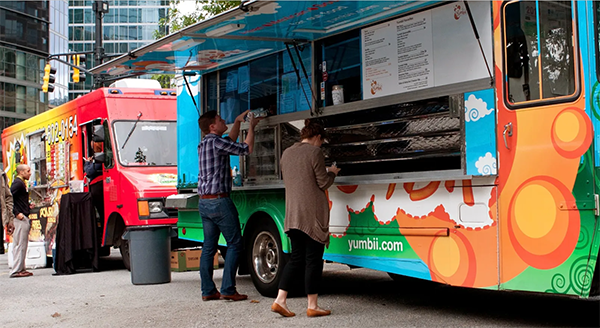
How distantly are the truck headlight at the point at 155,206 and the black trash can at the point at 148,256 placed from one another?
1.41 m

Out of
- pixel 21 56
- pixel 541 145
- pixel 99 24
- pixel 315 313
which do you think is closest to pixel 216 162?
pixel 315 313

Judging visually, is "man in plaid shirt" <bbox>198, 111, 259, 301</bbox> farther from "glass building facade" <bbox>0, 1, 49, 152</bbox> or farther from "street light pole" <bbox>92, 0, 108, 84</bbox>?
"glass building facade" <bbox>0, 1, 49, 152</bbox>

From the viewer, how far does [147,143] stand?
1245 cm

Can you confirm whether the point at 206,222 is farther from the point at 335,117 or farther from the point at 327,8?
the point at 327,8

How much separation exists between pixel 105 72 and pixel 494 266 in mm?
5823

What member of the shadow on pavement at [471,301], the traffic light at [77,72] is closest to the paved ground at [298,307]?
the shadow on pavement at [471,301]

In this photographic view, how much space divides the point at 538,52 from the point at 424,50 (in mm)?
1301

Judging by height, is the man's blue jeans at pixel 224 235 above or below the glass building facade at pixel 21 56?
below

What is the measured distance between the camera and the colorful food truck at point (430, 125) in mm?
5492

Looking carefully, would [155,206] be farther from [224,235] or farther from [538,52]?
[538,52]

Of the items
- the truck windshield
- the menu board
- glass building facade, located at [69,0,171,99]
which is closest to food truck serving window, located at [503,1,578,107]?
the menu board

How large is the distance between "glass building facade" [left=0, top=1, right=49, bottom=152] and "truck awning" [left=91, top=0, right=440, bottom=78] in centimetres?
3511

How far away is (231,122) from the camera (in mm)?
9562

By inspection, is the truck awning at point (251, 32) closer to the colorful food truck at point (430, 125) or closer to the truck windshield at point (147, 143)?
the colorful food truck at point (430, 125)
